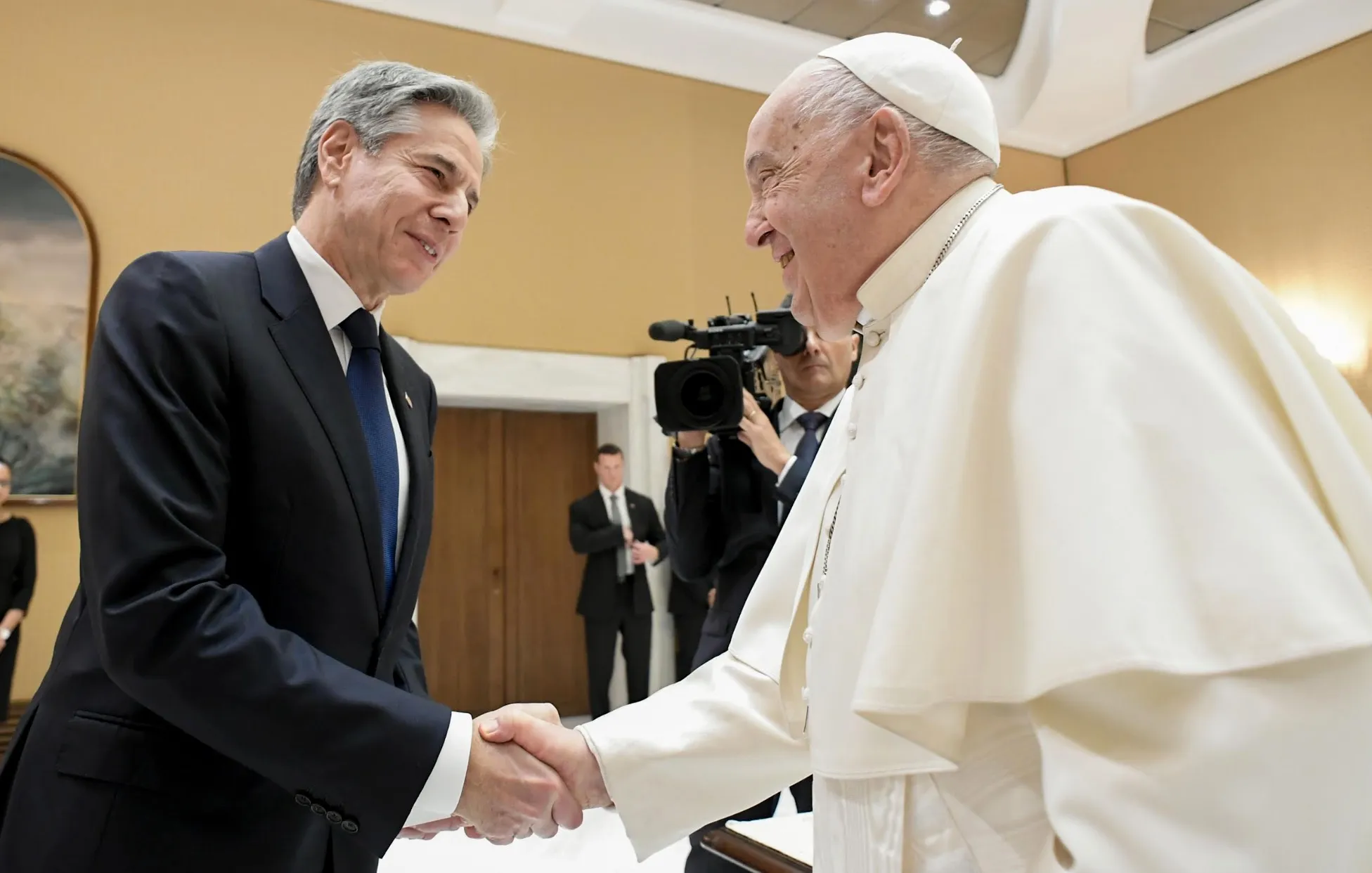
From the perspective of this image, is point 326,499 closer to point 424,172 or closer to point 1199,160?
point 424,172

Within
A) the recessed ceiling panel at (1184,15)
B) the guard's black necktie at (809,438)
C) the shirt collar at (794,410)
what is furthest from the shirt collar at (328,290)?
the recessed ceiling panel at (1184,15)

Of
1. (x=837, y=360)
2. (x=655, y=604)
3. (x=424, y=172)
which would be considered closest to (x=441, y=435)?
(x=655, y=604)

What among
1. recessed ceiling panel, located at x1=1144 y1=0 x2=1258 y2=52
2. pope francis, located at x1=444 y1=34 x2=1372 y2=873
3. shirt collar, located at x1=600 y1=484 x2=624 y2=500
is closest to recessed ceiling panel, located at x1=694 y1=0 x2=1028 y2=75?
recessed ceiling panel, located at x1=1144 y1=0 x2=1258 y2=52

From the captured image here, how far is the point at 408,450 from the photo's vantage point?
73.0 inches

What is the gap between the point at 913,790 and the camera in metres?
1.13

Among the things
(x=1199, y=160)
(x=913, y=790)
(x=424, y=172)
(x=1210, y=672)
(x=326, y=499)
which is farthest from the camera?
(x=1199, y=160)

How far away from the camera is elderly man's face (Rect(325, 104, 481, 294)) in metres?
1.88

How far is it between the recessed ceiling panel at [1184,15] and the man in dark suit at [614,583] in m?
6.04

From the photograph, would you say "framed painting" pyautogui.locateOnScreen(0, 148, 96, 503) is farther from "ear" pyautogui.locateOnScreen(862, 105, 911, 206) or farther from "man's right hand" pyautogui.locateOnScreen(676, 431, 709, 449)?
"ear" pyautogui.locateOnScreen(862, 105, 911, 206)

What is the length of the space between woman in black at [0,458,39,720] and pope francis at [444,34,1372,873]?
546cm

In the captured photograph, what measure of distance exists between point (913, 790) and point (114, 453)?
111cm

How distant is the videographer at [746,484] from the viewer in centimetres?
319

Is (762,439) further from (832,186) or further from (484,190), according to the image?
(484,190)

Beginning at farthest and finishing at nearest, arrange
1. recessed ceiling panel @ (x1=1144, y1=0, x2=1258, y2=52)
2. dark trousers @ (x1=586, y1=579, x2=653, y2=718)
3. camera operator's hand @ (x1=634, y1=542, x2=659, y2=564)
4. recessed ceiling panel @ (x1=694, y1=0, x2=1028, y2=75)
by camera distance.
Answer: recessed ceiling panel @ (x1=1144, y1=0, x2=1258, y2=52)
recessed ceiling panel @ (x1=694, y1=0, x2=1028, y2=75)
dark trousers @ (x1=586, y1=579, x2=653, y2=718)
camera operator's hand @ (x1=634, y1=542, x2=659, y2=564)
